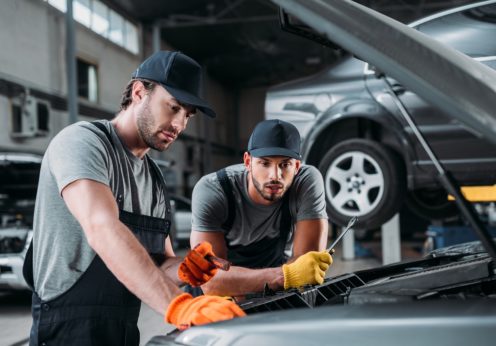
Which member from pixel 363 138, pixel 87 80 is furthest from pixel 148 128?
pixel 87 80

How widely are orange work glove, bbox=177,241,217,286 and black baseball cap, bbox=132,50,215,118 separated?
0.35 meters

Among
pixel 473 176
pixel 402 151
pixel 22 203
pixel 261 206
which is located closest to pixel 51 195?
pixel 261 206

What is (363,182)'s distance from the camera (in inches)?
131

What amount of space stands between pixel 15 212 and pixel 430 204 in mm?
3259

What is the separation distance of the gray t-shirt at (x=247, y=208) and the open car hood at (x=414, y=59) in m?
1.23

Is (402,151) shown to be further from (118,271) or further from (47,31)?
(47,31)

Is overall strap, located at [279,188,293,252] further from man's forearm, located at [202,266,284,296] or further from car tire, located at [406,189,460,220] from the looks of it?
car tire, located at [406,189,460,220]

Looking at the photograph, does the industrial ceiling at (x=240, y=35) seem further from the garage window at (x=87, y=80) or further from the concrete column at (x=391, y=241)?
the concrete column at (x=391, y=241)

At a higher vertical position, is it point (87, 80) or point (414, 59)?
point (87, 80)

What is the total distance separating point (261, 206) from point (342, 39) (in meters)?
1.28

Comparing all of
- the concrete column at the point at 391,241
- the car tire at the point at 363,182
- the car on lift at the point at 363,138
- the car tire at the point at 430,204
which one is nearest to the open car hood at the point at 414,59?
the car on lift at the point at 363,138

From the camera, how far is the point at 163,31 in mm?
12438

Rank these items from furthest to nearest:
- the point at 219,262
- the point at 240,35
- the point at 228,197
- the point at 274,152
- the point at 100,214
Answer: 1. the point at 240,35
2. the point at 228,197
3. the point at 274,152
4. the point at 219,262
5. the point at 100,214

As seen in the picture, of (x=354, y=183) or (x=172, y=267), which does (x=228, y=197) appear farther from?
(x=354, y=183)
